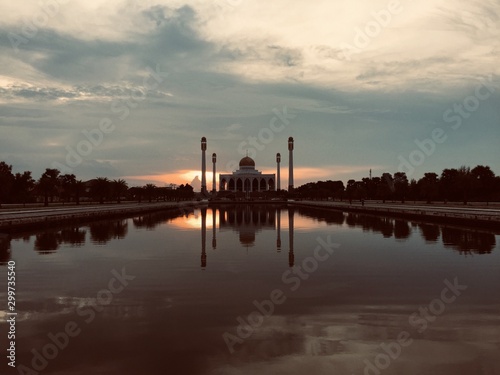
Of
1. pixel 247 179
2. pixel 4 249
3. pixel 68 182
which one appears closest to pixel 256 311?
pixel 4 249

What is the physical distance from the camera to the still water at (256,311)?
805 cm

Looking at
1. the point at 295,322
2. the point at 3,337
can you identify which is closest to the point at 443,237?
the point at 295,322

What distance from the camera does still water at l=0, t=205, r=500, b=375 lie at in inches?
317

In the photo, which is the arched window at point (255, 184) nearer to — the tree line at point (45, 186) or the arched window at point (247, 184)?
the arched window at point (247, 184)

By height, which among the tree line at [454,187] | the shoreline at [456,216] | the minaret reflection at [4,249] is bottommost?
the minaret reflection at [4,249]

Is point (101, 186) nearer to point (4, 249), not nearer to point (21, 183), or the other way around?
point (21, 183)

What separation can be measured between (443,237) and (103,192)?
61840 millimetres

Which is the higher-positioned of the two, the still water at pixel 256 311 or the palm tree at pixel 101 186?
the palm tree at pixel 101 186

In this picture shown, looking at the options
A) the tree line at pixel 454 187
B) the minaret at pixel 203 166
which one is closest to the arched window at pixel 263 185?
the minaret at pixel 203 166

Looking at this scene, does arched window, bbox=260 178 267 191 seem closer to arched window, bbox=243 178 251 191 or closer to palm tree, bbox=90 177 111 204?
arched window, bbox=243 178 251 191

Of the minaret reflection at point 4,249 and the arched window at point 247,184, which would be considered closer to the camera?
the minaret reflection at point 4,249

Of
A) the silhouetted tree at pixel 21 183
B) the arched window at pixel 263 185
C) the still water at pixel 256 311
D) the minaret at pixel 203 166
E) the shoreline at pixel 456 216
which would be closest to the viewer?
the still water at pixel 256 311

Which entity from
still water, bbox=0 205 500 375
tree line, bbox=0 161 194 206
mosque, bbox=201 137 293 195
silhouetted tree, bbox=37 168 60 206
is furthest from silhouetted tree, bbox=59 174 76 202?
mosque, bbox=201 137 293 195

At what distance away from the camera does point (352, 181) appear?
147125 mm
